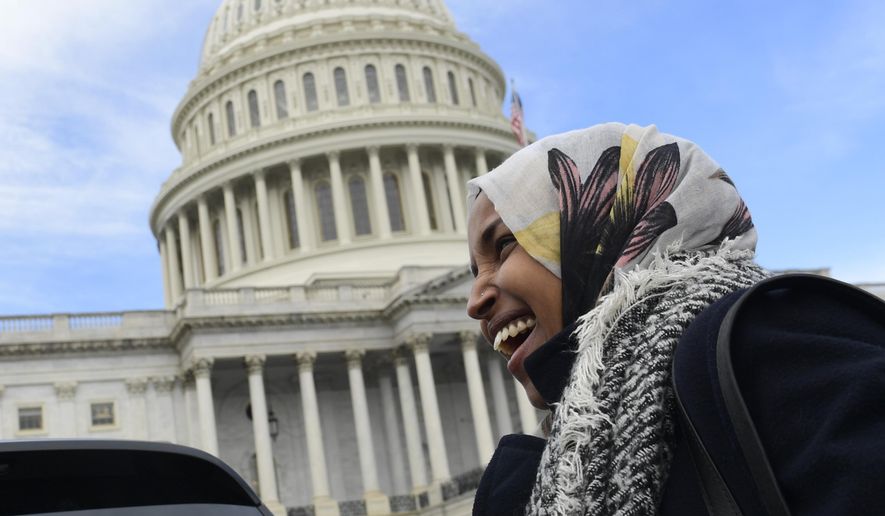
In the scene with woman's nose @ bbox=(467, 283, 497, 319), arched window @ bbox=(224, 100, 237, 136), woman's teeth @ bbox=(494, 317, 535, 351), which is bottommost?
woman's teeth @ bbox=(494, 317, 535, 351)

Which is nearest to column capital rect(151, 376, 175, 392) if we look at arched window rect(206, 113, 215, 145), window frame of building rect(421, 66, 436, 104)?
arched window rect(206, 113, 215, 145)

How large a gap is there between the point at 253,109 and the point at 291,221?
8.50m

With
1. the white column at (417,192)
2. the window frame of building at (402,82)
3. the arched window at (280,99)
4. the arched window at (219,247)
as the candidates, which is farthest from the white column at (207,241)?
the window frame of building at (402,82)

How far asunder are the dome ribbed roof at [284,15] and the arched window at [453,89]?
4711 millimetres

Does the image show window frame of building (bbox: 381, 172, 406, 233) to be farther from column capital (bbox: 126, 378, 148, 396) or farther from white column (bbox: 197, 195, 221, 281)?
column capital (bbox: 126, 378, 148, 396)

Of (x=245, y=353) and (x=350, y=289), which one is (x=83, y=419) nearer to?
(x=245, y=353)

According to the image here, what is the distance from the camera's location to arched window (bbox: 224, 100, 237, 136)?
207 feet

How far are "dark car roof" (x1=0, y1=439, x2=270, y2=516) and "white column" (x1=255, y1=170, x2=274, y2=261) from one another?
176 ft

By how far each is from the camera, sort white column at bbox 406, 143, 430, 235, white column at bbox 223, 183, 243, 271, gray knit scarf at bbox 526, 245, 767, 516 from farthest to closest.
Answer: white column at bbox 223, 183, 243, 271, white column at bbox 406, 143, 430, 235, gray knit scarf at bbox 526, 245, 767, 516

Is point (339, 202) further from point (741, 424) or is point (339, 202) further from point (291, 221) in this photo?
point (741, 424)

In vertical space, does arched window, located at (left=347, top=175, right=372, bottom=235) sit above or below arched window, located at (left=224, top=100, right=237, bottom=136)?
below

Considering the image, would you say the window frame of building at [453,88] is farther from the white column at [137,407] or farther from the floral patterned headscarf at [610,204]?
the floral patterned headscarf at [610,204]

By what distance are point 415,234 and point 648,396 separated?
5553 cm

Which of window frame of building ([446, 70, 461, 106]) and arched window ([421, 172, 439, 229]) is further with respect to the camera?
window frame of building ([446, 70, 461, 106])
